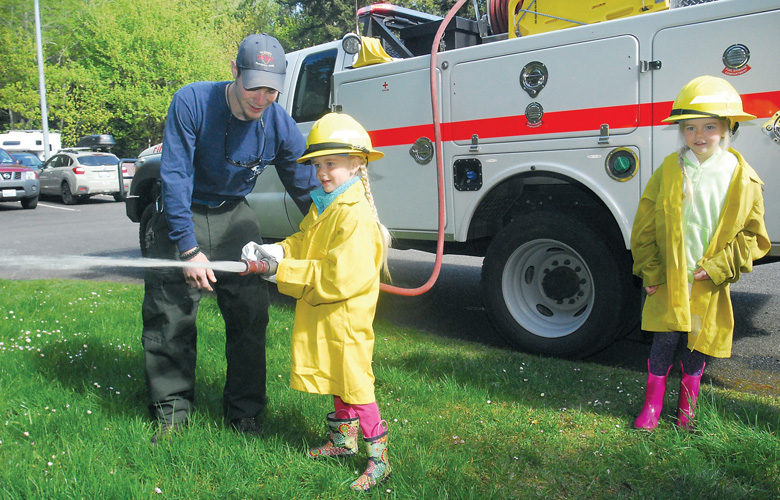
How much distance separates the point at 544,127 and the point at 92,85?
109 feet

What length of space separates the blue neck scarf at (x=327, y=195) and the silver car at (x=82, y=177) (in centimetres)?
1886

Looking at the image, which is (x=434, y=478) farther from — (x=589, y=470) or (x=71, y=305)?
(x=71, y=305)

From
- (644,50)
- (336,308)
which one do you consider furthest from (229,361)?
(644,50)

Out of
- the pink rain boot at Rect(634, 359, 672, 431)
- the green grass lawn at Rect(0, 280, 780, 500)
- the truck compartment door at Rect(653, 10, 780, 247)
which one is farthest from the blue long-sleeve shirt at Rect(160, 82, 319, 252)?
the truck compartment door at Rect(653, 10, 780, 247)

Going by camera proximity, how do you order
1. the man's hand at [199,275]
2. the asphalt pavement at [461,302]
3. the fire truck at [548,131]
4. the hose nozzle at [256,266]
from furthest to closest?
the asphalt pavement at [461,302] → the fire truck at [548,131] → the man's hand at [199,275] → the hose nozzle at [256,266]

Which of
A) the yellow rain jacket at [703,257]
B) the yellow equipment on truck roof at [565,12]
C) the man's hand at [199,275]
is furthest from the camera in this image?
the yellow equipment on truck roof at [565,12]

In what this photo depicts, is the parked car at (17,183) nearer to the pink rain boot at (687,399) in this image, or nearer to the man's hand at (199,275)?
the man's hand at (199,275)

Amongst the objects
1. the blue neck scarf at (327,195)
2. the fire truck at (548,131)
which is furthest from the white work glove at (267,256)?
the fire truck at (548,131)

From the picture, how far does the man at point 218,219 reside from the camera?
306 centimetres

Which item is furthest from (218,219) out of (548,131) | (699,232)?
(699,232)

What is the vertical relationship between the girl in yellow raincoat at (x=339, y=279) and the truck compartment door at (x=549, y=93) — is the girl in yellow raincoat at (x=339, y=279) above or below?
below

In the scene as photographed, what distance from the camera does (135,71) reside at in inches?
1318

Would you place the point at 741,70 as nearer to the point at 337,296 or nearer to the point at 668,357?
the point at 668,357

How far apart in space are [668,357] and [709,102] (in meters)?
1.25
